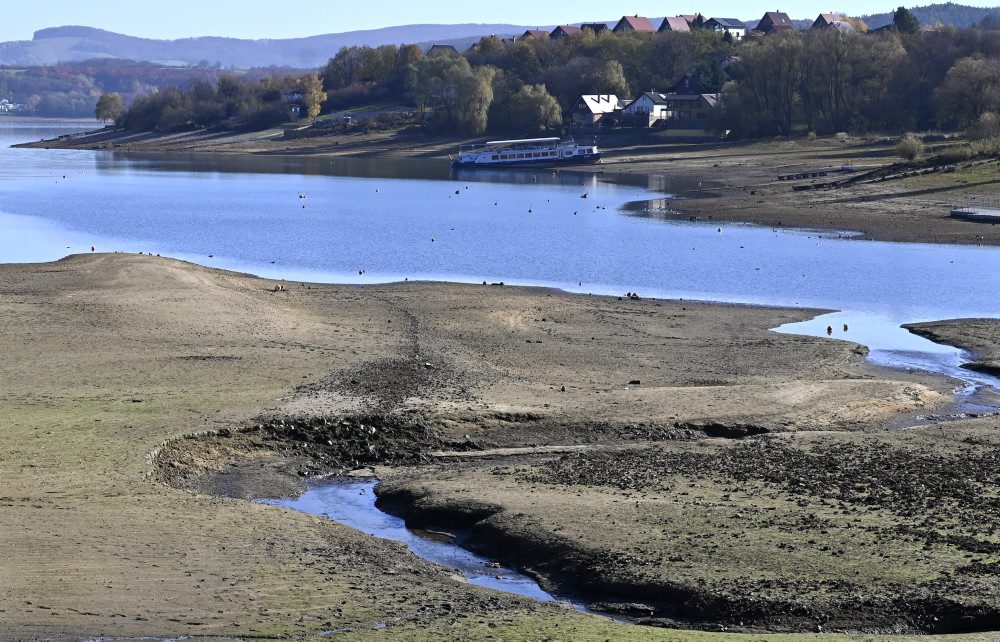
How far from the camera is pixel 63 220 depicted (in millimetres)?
75250

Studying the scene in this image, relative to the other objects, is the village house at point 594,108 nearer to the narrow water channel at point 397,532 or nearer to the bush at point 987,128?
the bush at point 987,128

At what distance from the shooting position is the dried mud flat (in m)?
17.4

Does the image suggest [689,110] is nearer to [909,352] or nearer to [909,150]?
[909,150]

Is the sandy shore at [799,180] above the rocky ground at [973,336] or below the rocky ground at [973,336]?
above

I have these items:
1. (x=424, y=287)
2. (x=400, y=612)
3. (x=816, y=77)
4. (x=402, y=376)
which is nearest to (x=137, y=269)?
(x=424, y=287)

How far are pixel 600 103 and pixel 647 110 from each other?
7215mm

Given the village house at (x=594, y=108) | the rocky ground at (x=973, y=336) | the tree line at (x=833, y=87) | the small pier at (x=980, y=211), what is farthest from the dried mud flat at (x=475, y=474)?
the village house at (x=594, y=108)

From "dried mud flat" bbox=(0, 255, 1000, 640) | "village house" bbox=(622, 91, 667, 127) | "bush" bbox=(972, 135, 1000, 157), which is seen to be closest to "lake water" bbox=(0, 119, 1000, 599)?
"dried mud flat" bbox=(0, 255, 1000, 640)

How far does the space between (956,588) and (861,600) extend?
1.29m

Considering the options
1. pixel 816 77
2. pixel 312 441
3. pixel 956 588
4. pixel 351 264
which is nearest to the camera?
pixel 956 588

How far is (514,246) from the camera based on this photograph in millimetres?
63406

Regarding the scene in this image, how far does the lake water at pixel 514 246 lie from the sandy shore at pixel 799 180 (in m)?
2.92

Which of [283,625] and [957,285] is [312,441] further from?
[957,285]

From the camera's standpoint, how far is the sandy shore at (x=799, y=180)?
68.4 meters
